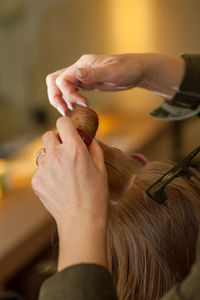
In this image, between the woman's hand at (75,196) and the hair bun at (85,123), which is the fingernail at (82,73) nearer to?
the hair bun at (85,123)

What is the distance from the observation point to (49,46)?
3.43m

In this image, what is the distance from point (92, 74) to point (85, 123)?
130 mm

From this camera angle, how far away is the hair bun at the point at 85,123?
2.13 ft

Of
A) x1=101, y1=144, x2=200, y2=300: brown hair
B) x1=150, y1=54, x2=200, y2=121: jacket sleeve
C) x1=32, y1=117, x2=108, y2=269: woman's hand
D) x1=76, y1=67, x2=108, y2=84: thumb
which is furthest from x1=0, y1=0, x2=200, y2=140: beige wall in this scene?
x1=32, y1=117, x2=108, y2=269: woman's hand

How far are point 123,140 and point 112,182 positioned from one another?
1731 mm

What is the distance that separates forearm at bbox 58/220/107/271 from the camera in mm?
523

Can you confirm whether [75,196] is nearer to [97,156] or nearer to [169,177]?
[97,156]

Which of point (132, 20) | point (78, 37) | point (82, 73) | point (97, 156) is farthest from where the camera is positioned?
point (132, 20)

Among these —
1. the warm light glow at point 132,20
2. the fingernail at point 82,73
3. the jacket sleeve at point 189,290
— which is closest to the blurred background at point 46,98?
the warm light glow at point 132,20

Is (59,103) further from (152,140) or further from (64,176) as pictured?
(152,140)

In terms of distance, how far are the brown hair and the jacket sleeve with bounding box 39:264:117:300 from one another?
0.77 feet

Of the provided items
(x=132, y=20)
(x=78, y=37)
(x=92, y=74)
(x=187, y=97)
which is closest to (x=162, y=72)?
(x=187, y=97)

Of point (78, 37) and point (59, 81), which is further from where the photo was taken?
point (78, 37)

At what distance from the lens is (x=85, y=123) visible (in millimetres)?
Result: 693
